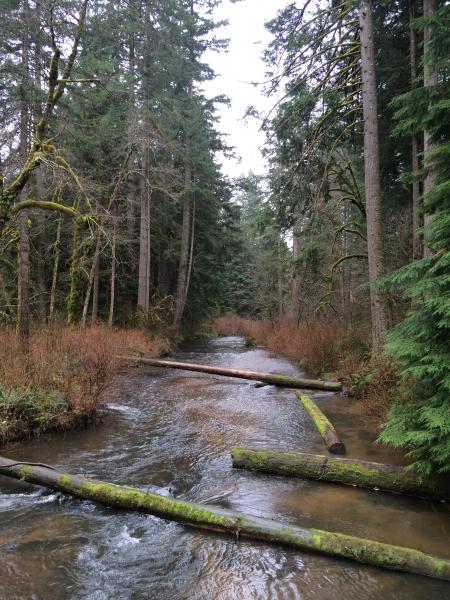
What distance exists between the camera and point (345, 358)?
40.1 ft

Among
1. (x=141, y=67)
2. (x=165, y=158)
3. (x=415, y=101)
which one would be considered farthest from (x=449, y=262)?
A: (x=165, y=158)

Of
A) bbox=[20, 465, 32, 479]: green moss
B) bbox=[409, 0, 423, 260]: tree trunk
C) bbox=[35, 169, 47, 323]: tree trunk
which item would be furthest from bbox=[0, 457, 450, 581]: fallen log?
bbox=[35, 169, 47, 323]: tree trunk

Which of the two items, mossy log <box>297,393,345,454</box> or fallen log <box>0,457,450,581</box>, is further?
mossy log <box>297,393,345,454</box>

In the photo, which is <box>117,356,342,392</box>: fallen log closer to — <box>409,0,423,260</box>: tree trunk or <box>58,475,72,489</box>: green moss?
<box>409,0,423,260</box>: tree trunk

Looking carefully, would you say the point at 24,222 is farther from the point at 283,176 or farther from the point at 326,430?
the point at 326,430

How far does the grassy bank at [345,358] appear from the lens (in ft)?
27.6

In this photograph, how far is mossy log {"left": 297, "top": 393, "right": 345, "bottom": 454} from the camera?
6.68 m

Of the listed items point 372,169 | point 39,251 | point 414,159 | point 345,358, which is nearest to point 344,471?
point 345,358

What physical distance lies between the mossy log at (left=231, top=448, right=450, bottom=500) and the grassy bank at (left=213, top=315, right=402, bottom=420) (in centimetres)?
128

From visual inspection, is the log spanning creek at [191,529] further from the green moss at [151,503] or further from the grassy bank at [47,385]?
the grassy bank at [47,385]

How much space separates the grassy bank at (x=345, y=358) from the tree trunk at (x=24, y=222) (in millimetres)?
8203

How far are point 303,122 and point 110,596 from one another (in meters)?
13.0

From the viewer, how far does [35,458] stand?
21.0 feet

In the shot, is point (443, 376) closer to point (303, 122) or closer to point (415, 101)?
point (415, 101)
